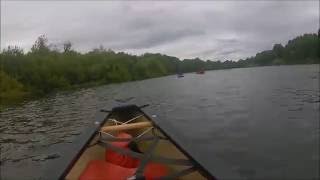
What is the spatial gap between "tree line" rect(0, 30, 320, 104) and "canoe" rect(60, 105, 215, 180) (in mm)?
39650

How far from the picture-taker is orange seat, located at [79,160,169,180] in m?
6.46

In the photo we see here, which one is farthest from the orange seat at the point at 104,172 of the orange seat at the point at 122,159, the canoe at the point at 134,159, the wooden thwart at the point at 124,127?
the wooden thwart at the point at 124,127

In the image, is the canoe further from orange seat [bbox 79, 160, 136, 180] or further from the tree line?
the tree line

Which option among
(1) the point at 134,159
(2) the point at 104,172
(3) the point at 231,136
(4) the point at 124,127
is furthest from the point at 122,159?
(3) the point at 231,136

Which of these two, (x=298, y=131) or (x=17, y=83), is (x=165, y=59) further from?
(x=298, y=131)

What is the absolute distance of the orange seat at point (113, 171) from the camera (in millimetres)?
6465

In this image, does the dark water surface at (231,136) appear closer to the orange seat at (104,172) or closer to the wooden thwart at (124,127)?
the wooden thwart at (124,127)

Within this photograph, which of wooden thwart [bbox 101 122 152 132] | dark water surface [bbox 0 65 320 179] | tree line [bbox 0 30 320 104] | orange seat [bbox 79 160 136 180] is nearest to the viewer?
orange seat [bbox 79 160 136 180]

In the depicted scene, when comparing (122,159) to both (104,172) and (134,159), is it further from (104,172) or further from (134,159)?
(104,172)

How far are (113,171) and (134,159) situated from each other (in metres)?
0.62

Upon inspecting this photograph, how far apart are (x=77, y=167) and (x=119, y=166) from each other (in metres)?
0.82

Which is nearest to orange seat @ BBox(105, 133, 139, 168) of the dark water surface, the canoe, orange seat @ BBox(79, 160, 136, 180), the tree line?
the canoe

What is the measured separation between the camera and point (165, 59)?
5556 inches

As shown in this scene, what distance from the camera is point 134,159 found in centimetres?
743
